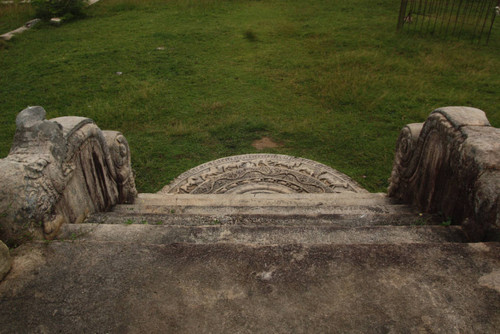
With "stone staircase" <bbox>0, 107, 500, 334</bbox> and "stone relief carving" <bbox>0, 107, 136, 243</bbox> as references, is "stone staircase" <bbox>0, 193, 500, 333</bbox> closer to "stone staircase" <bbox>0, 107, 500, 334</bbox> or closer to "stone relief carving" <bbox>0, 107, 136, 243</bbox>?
"stone staircase" <bbox>0, 107, 500, 334</bbox>

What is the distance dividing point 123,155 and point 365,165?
137 inches

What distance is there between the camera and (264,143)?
5832 millimetres

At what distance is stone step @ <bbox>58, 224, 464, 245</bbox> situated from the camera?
2.20m

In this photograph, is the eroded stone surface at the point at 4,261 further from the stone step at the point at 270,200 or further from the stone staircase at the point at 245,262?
the stone step at the point at 270,200

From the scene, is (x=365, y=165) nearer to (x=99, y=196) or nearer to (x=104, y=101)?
(x=99, y=196)

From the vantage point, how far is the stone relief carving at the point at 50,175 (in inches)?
84.5

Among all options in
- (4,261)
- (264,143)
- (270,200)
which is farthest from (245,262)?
(264,143)

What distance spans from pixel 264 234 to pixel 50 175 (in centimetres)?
154

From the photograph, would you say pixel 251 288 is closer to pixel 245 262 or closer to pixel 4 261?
pixel 245 262

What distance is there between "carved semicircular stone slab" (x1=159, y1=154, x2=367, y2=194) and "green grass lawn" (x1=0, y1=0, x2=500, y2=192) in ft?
1.01

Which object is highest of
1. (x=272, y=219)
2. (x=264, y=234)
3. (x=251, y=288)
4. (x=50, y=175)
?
(x=50, y=175)

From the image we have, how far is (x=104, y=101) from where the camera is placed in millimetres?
7035

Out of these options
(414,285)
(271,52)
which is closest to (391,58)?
(271,52)

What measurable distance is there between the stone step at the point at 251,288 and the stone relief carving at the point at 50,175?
0.29 meters
